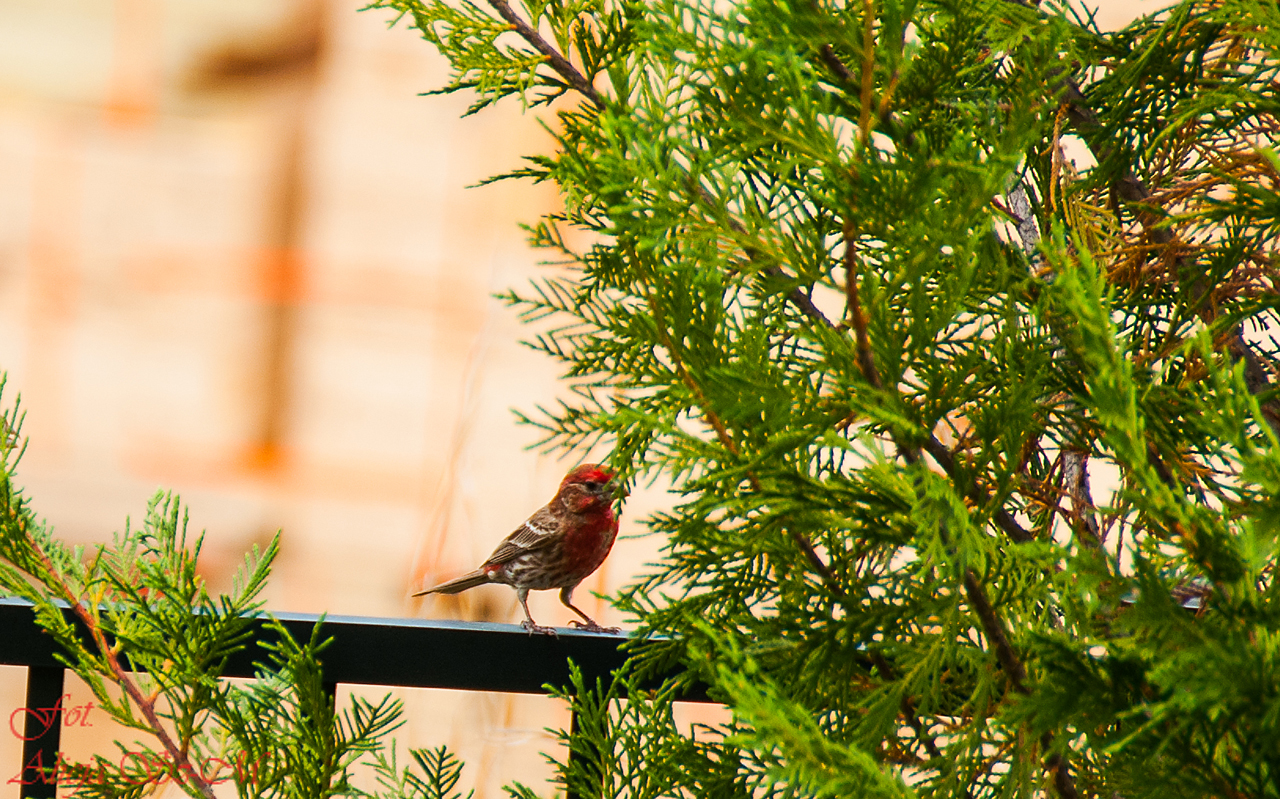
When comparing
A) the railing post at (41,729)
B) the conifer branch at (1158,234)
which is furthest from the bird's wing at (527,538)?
the conifer branch at (1158,234)

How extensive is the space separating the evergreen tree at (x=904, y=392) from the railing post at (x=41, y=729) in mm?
439

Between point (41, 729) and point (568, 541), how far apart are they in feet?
1.78

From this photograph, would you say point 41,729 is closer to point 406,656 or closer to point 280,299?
point 406,656

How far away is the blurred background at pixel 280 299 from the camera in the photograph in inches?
76.4

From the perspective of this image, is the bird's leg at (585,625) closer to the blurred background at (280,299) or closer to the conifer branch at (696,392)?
the conifer branch at (696,392)

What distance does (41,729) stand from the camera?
746mm

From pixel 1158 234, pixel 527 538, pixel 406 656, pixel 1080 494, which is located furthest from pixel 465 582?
pixel 1158 234

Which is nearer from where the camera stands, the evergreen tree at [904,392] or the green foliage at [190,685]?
the evergreen tree at [904,392]

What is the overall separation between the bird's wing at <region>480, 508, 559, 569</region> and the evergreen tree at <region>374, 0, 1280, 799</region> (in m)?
0.62

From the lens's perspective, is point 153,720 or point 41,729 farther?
point 41,729

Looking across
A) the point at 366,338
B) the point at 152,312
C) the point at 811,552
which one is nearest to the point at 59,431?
the point at 152,312

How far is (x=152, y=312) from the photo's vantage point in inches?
79.0

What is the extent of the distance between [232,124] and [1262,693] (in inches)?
80.2

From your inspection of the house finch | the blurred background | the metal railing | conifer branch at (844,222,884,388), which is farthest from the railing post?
the blurred background
